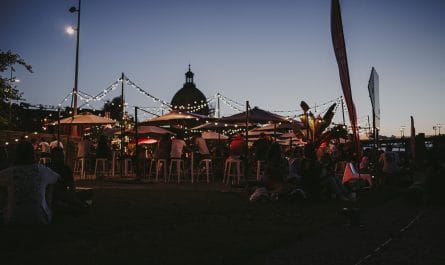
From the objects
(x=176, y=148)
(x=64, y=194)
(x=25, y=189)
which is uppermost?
(x=176, y=148)

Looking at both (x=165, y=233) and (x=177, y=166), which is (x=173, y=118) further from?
(x=165, y=233)

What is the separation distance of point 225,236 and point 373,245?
145 centimetres

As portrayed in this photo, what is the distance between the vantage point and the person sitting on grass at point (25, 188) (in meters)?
5.22

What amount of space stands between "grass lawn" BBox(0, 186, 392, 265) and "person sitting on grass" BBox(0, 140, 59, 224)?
0.19 m

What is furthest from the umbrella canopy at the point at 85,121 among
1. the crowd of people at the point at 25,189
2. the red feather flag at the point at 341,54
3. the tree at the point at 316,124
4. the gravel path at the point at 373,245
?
the gravel path at the point at 373,245

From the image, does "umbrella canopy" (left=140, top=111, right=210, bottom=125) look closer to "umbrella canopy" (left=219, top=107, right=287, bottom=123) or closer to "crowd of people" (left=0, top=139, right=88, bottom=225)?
"umbrella canopy" (left=219, top=107, right=287, bottom=123)

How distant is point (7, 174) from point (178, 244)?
2354 millimetres

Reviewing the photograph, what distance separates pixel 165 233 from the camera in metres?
4.85

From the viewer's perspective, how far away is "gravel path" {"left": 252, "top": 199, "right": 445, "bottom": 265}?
3.71 meters

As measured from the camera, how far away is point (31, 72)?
15.0m

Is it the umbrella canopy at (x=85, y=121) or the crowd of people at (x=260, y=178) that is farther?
the umbrella canopy at (x=85, y=121)

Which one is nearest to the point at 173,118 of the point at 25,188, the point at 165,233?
the point at 25,188

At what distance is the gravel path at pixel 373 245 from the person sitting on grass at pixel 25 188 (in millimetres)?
2879

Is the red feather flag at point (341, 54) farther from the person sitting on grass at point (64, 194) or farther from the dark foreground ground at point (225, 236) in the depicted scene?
the person sitting on grass at point (64, 194)
